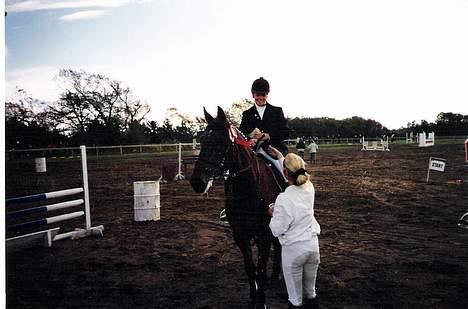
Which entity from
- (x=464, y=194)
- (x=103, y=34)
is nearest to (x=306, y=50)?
(x=103, y=34)

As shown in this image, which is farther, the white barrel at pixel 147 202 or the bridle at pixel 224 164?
the white barrel at pixel 147 202

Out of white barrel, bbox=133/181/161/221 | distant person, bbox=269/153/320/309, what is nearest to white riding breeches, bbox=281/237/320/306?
distant person, bbox=269/153/320/309

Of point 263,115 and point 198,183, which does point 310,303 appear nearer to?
point 198,183

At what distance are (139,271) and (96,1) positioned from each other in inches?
124

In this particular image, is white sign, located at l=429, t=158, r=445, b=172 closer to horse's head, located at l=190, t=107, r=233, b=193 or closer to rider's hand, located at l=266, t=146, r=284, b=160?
rider's hand, located at l=266, t=146, r=284, b=160

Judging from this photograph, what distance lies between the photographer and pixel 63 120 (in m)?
4.61

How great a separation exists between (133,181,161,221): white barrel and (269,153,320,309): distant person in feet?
14.9

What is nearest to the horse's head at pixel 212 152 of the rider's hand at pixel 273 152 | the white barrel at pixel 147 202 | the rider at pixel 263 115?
the rider's hand at pixel 273 152

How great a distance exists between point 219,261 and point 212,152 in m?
2.10

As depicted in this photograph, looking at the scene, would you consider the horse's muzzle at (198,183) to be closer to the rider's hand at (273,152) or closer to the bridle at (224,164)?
the bridle at (224,164)

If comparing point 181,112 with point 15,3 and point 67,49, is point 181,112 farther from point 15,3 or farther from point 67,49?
point 15,3

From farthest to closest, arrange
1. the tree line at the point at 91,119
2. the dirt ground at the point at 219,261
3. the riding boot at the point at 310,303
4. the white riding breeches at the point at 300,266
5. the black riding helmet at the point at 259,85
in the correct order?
the tree line at the point at 91,119, the black riding helmet at the point at 259,85, the dirt ground at the point at 219,261, the riding boot at the point at 310,303, the white riding breeches at the point at 300,266

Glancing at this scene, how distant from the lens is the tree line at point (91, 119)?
4.05m

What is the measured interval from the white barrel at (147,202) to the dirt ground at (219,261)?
0.60 ft
